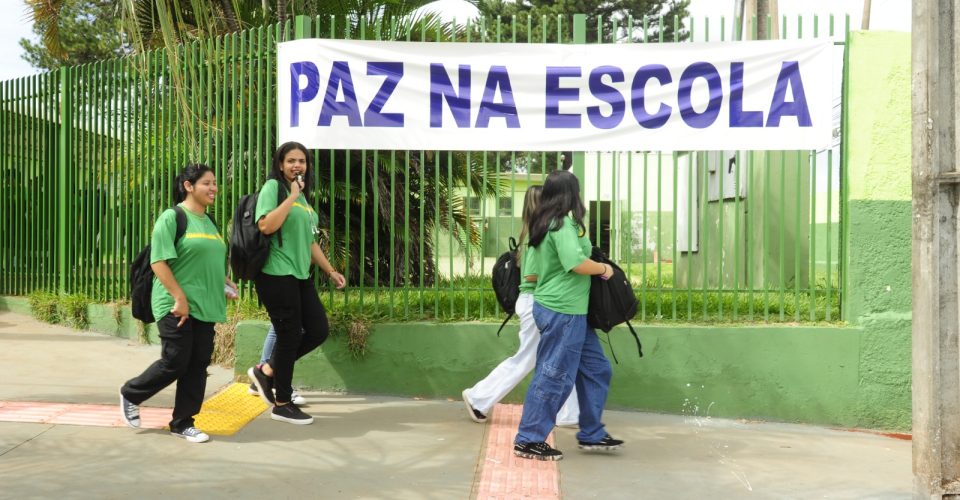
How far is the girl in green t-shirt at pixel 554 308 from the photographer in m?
4.97

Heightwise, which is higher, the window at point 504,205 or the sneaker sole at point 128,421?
the window at point 504,205


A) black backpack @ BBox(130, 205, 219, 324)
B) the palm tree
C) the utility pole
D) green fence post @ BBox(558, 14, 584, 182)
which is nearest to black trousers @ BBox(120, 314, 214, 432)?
black backpack @ BBox(130, 205, 219, 324)

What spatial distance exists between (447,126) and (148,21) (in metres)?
6.28

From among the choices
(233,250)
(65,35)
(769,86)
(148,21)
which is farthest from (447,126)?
(65,35)

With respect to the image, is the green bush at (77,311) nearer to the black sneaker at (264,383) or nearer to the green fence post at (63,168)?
the green fence post at (63,168)

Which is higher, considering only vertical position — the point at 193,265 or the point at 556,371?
the point at 193,265

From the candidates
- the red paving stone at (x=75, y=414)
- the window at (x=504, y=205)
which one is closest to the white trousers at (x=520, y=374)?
the window at (x=504, y=205)

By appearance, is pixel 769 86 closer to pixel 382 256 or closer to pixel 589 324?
pixel 589 324

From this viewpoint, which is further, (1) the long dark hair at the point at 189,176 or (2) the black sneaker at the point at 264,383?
(2) the black sneaker at the point at 264,383

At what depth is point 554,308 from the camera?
5.00m

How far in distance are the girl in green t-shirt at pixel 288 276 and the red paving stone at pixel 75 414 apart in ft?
2.25

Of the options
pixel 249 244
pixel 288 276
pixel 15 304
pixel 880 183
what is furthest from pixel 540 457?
pixel 15 304

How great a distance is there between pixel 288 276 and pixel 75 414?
1.54m

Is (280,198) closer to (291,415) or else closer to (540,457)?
(291,415)
